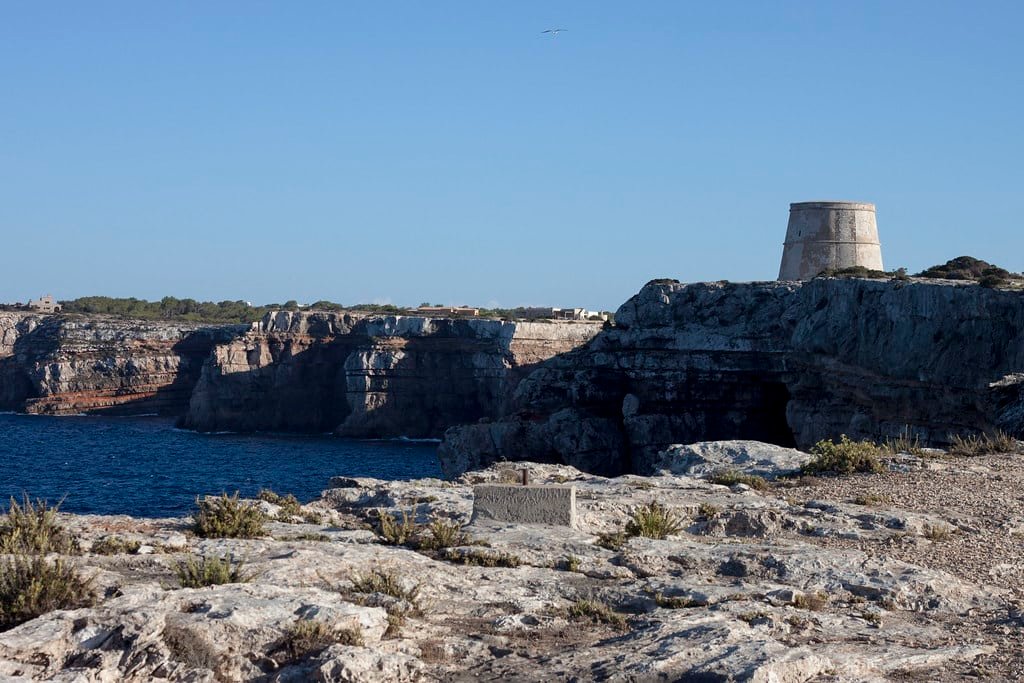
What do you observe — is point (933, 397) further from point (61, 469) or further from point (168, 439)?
point (168, 439)

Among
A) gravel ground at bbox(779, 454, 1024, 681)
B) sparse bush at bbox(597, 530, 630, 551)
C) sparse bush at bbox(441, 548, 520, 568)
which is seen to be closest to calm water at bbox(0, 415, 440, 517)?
gravel ground at bbox(779, 454, 1024, 681)

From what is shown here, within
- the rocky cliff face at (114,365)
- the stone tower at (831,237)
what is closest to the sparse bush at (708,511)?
the stone tower at (831,237)

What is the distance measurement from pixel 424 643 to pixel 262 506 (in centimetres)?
542

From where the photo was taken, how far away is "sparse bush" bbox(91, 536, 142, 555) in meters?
11.7

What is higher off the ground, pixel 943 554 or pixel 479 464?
pixel 943 554

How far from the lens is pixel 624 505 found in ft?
50.7

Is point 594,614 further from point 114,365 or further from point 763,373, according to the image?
point 114,365

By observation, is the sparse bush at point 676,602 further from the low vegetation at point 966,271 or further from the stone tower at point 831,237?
the stone tower at point 831,237

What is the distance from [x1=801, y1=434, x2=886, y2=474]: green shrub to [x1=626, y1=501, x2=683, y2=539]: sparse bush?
6.39 metres

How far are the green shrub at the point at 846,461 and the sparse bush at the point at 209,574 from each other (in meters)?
12.0

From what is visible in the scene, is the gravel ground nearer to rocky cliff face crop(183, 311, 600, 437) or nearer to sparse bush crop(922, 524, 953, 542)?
sparse bush crop(922, 524, 953, 542)

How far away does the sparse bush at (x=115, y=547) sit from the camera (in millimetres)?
11656

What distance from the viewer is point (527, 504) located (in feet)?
45.8

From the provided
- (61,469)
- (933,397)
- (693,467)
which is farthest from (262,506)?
(61,469)
